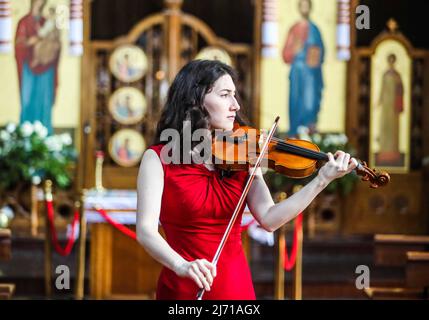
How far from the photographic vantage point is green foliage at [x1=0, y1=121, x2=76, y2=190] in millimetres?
9062

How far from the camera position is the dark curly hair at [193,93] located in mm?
3426

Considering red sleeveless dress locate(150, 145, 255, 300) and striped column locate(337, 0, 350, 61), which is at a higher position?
striped column locate(337, 0, 350, 61)

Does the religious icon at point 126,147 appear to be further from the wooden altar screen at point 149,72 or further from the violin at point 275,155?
the violin at point 275,155

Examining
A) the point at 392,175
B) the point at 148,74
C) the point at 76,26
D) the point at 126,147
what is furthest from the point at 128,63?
the point at 392,175

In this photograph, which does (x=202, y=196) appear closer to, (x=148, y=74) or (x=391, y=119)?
(x=148, y=74)

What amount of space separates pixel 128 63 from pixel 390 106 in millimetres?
2836

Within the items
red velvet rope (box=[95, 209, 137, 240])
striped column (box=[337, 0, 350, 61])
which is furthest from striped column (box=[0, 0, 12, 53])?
striped column (box=[337, 0, 350, 61])

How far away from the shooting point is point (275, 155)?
3.57 meters

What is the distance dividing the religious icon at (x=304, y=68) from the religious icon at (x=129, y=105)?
1.60m

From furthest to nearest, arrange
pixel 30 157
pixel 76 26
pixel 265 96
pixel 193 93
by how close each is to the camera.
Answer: pixel 265 96 < pixel 76 26 < pixel 30 157 < pixel 193 93

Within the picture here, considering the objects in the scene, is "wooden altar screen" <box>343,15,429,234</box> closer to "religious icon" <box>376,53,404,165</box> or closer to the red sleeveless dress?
"religious icon" <box>376,53,404,165</box>

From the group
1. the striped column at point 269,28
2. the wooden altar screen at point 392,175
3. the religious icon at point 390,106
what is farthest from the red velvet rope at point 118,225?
the religious icon at point 390,106

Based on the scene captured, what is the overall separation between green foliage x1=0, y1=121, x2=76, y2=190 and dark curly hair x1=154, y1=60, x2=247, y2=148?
5.77 metres
